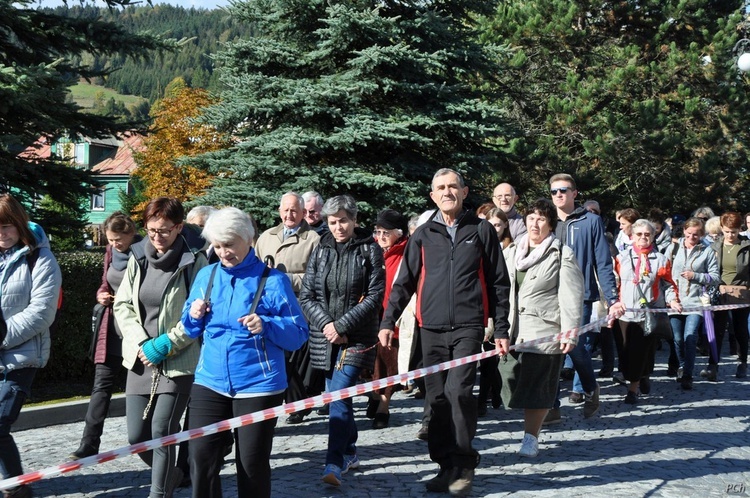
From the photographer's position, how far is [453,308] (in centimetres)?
600

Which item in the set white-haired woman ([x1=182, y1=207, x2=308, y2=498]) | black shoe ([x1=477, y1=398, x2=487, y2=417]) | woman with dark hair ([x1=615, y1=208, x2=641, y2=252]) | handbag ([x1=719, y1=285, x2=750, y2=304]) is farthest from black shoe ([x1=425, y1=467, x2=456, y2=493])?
handbag ([x1=719, y1=285, x2=750, y2=304])

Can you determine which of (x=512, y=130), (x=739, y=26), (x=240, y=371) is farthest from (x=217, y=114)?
(x=739, y=26)

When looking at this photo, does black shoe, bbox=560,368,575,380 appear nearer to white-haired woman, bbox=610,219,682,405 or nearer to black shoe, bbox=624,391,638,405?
white-haired woman, bbox=610,219,682,405

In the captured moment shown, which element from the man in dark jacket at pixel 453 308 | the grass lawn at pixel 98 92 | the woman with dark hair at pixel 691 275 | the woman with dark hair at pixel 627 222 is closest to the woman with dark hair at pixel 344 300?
the man in dark jacket at pixel 453 308

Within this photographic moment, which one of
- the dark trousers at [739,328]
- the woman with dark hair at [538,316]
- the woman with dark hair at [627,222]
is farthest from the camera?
the dark trousers at [739,328]

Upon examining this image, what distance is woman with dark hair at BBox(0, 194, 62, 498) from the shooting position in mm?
5301

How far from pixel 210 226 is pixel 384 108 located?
36.5 feet

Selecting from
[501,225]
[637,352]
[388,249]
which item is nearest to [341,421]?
[388,249]

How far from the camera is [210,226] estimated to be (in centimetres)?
473

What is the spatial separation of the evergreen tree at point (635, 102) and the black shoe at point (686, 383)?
1239 centimetres

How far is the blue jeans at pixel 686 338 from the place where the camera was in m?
10.5

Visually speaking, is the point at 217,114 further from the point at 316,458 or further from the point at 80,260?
the point at 316,458

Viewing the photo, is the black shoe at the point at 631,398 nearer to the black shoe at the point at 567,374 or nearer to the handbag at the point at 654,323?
the handbag at the point at 654,323

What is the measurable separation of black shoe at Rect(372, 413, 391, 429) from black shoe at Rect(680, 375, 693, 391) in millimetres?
3914
